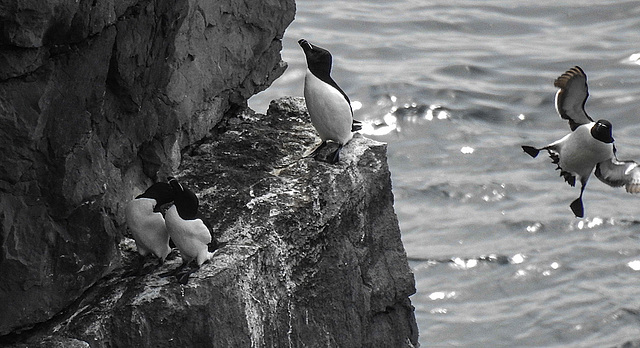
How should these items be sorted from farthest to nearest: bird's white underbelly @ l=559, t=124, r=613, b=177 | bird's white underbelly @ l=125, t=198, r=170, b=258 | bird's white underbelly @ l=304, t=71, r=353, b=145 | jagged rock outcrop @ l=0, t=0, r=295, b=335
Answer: bird's white underbelly @ l=559, t=124, r=613, b=177
bird's white underbelly @ l=304, t=71, r=353, b=145
bird's white underbelly @ l=125, t=198, r=170, b=258
jagged rock outcrop @ l=0, t=0, r=295, b=335

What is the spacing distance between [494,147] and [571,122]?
6081 millimetres

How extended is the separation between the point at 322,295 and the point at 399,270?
877 mm

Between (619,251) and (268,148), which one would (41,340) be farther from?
(619,251)

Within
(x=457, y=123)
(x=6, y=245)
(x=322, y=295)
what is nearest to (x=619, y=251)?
(x=457, y=123)

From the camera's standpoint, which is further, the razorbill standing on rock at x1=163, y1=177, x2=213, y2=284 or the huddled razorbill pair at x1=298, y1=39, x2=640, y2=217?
the huddled razorbill pair at x1=298, y1=39, x2=640, y2=217

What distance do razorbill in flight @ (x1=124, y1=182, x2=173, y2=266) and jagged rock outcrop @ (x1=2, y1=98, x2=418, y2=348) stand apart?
0.13 meters

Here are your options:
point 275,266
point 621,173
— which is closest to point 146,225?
point 275,266

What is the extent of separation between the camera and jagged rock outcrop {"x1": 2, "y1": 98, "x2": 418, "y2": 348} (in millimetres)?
5453

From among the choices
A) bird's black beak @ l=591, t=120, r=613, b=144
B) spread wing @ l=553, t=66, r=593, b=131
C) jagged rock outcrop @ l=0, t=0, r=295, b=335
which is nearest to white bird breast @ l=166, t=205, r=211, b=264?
jagged rock outcrop @ l=0, t=0, r=295, b=335

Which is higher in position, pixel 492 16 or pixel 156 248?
pixel 156 248

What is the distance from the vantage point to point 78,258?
532 cm

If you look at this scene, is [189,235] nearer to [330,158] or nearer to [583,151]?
[330,158]

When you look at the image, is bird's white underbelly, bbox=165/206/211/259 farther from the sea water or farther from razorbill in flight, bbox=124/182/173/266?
the sea water

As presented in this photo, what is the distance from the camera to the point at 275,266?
19.8ft
